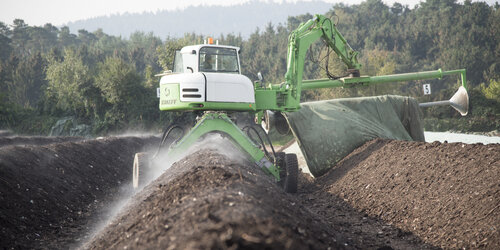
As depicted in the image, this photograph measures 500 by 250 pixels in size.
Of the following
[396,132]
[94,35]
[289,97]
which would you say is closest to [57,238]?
[289,97]

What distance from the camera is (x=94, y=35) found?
430 ft

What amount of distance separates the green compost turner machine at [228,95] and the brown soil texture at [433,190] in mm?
1496

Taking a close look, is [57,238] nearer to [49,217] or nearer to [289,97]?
[49,217]

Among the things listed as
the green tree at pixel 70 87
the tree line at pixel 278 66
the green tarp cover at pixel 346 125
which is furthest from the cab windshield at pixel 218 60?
the green tree at pixel 70 87

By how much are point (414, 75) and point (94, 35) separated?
423 ft

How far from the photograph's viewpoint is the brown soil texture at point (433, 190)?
5.82 meters

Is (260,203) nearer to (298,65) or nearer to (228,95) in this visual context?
(228,95)

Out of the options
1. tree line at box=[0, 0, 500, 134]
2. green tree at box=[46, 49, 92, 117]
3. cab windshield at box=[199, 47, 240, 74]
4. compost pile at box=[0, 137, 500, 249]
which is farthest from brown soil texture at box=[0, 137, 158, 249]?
green tree at box=[46, 49, 92, 117]

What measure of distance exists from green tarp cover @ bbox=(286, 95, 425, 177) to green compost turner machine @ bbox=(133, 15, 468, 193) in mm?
1288

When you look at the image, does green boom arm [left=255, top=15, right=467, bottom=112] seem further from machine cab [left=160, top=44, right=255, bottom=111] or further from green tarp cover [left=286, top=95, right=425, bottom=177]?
machine cab [left=160, top=44, right=255, bottom=111]

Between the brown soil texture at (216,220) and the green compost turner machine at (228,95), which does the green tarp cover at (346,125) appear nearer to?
the green compost turner machine at (228,95)

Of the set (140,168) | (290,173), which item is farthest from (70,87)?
(290,173)

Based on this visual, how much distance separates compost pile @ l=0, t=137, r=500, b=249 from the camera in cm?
367

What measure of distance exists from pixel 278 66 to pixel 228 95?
49.3 m
